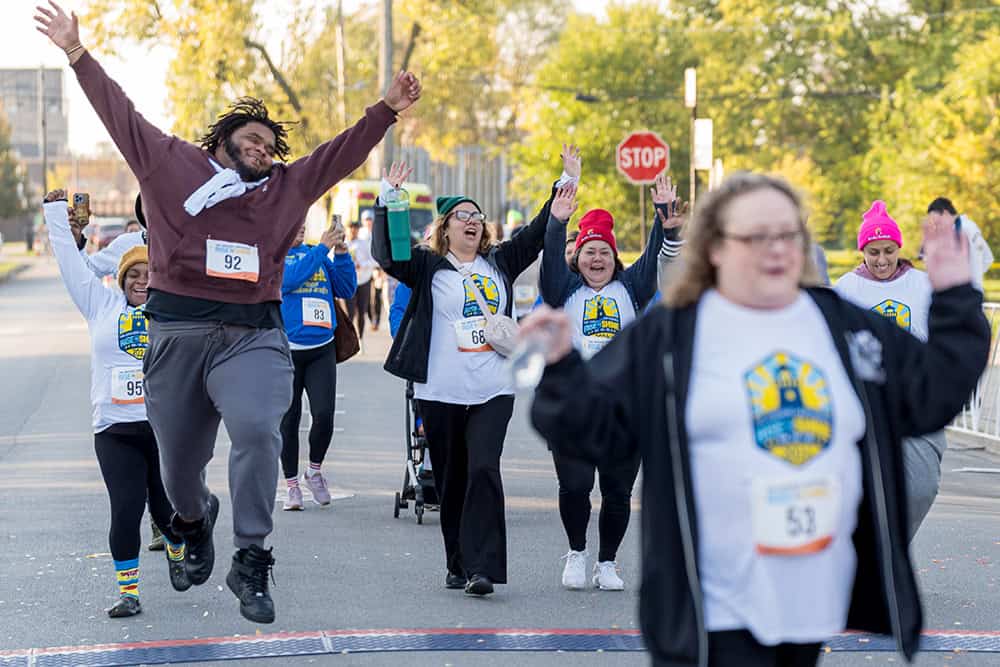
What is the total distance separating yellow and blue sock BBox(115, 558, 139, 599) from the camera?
737cm

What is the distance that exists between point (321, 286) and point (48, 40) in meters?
4.19

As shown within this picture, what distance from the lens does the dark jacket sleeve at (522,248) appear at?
7.93m

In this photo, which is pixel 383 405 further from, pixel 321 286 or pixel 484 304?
pixel 484 304

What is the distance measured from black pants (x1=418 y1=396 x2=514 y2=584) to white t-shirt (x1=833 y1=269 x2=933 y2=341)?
1.61 m

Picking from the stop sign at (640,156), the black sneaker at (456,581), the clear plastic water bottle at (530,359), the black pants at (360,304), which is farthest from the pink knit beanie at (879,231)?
the stop sign at (640,156)

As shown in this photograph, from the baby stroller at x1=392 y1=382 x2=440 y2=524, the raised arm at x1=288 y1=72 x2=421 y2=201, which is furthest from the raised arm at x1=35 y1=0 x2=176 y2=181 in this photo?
the baby stroller at x1=392 y1=382 x2=440 y2=524

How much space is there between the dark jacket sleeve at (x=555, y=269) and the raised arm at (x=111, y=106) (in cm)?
206

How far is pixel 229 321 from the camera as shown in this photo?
6.27 metres

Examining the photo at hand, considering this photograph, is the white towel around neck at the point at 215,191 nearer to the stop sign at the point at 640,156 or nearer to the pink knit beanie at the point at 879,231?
the pink knit beanie at the point at 879,231

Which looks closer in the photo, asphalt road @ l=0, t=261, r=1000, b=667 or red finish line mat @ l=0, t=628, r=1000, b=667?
red finish line mat @ l=0, t=628, r=1000, b=667

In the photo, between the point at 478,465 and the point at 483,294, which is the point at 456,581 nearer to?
the point at 478,465

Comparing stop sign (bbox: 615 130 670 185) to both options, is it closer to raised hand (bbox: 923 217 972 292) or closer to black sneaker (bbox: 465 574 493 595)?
black sneaker (bbox: 465 574 493 595)

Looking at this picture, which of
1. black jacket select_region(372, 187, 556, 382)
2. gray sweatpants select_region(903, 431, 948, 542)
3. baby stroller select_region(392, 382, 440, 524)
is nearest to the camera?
gray sweatpants select_region(903, 431, 948, 542)

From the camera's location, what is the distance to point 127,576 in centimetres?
738
